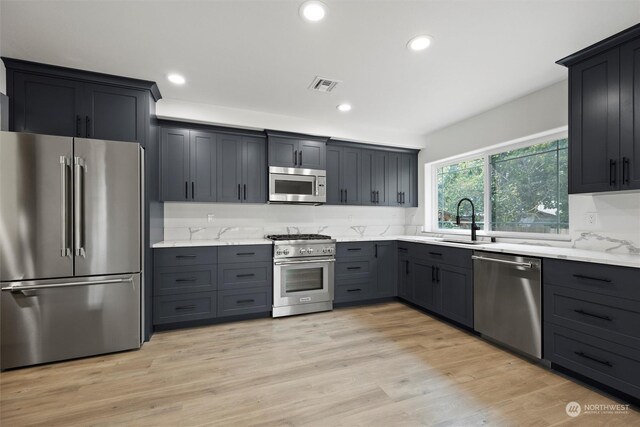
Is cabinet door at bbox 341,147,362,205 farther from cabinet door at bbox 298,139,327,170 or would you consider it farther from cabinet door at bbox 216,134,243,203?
cabinet door at bbox 216,134,243,203

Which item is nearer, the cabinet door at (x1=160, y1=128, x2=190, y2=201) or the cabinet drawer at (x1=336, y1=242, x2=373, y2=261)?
the cabinet door at (x1=160, y1=128, x2=190, y2=201)

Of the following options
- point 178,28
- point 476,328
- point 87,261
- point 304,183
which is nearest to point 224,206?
point 304,183

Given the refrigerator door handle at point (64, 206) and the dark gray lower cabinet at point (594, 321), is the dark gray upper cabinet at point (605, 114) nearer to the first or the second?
the dark gray lower cabinet at point (594, 321)

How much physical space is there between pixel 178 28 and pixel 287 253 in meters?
2.40

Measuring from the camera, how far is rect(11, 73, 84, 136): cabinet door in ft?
8.03

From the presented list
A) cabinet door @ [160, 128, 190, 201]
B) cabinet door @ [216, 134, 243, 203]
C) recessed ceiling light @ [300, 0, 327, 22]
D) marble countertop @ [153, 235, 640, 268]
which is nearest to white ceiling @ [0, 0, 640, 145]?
recessed ceiling light @ [300, 0, 327, 22]

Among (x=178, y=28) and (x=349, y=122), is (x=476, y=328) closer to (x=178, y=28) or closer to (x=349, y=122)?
(x=349, y=122)

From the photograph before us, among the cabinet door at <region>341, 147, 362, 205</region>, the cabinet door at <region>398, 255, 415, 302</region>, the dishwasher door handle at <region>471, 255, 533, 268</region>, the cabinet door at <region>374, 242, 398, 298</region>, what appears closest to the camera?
the dishwasher door handle at <region>471, 255, 533, 268</region>

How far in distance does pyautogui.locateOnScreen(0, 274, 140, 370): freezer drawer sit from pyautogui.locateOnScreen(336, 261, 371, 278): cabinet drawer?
227 cm

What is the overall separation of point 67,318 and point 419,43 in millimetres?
3598

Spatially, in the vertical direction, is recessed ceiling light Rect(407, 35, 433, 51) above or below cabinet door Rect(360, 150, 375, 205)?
above

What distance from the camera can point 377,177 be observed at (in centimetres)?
451

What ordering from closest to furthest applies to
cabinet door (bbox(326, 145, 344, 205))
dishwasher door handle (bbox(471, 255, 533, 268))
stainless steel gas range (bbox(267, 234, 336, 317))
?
dishwasher door handle (bbox(471, 255, 533, 268)), stainless steel gas range (bbox(267, 234, 336, 317)), cabinet door (bbox(326, 145, 344, 205))

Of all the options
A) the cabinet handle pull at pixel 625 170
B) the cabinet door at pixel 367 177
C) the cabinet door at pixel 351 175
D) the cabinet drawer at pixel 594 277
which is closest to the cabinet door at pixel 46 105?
the cabinet door at pixel 351 175
